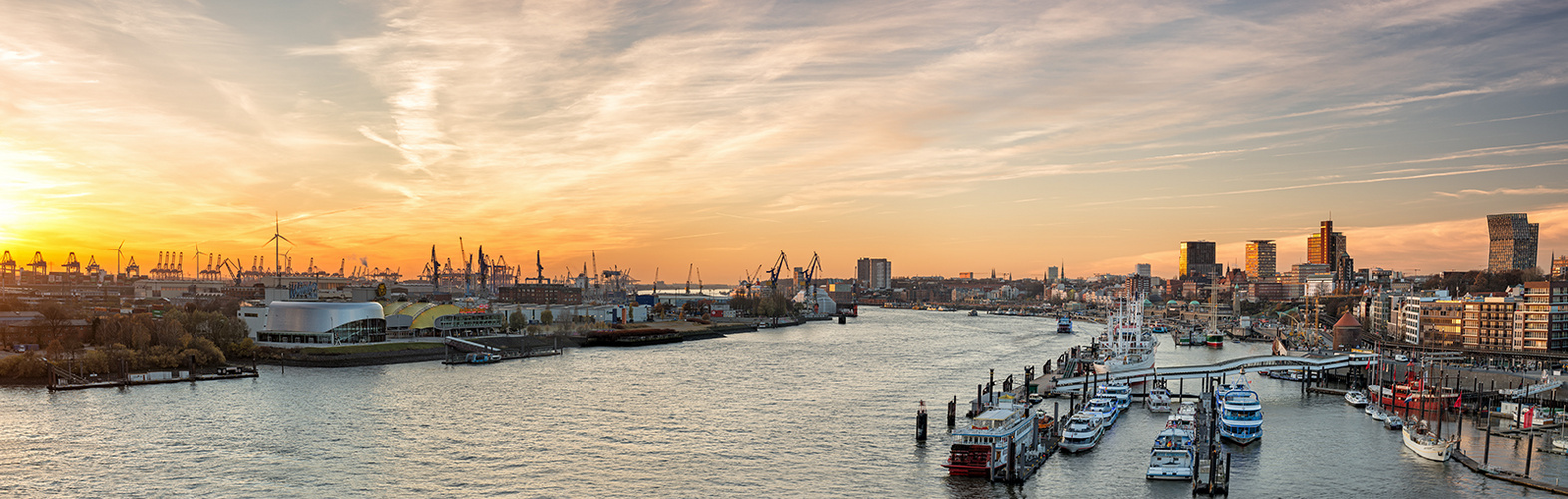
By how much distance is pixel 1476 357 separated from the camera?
4450 cm

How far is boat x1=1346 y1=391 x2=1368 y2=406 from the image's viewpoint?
3061 cm

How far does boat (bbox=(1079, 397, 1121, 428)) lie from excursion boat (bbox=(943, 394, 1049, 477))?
5870 mm

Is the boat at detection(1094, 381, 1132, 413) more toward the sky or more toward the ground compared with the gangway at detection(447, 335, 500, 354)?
more toward the sky

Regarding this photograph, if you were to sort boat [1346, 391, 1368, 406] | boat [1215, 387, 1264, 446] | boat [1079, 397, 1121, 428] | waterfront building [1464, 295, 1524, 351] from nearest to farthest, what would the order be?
boat [1215, 387, 1264, 446] → boat [1079, 397, 1121, 428] → boat [1346, 391, 1368, 406] → waterfront building [1464, 295, 1524, 351]

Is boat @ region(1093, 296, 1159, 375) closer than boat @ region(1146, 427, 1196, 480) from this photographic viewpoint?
No

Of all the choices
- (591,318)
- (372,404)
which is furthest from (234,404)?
(591,318)

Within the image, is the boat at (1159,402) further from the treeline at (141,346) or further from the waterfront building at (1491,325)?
the treeline at (141,346)

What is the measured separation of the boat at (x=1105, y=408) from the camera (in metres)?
26.7

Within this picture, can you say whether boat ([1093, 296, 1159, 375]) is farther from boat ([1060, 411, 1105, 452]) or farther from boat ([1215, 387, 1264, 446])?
boat ([1060, 411, 1105, 452])

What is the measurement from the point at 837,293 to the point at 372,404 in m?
149


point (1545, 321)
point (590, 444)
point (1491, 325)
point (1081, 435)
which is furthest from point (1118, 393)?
point (1491, 325)

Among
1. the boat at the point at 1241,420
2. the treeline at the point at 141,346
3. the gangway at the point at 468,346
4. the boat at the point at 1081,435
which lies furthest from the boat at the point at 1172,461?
the gangway at the point at 468,346

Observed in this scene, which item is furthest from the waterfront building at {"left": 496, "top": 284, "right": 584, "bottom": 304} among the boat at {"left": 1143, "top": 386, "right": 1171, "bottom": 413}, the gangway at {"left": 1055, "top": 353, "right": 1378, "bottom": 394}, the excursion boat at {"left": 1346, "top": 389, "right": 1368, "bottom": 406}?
the excursion boat at {"left": 1346, "top": 389, "right": 1368, "bottom": 406}

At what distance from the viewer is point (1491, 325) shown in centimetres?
4831
